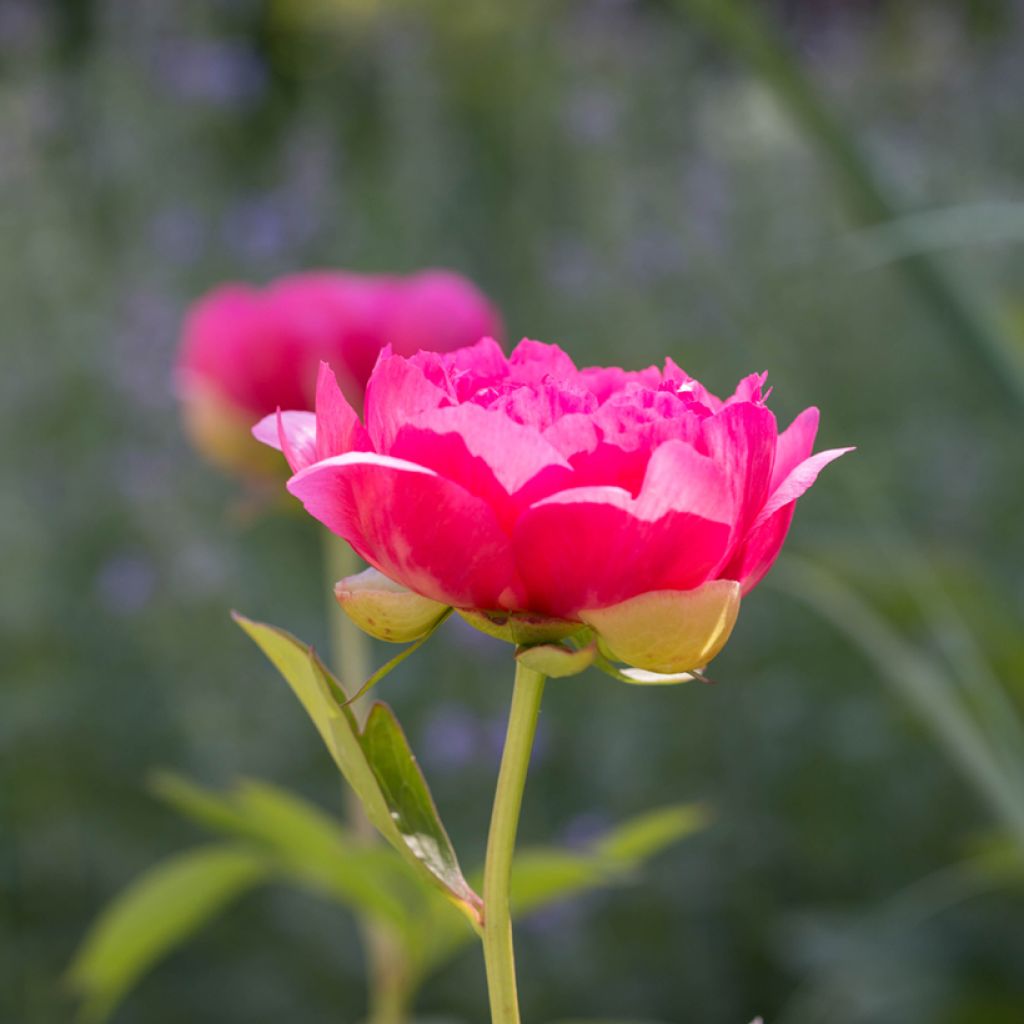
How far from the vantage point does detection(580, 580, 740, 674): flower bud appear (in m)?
0.20

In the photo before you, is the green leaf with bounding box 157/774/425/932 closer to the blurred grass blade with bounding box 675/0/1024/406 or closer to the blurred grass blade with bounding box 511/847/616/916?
the blurred grass blade with bounding box 511/847/616/916

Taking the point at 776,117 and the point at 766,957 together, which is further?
the point at 776,117

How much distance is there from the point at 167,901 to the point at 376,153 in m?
1.41

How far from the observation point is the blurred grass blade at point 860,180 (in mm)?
559

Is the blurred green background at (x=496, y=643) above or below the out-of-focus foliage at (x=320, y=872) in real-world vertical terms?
above

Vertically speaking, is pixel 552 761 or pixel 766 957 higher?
pixel 552 761

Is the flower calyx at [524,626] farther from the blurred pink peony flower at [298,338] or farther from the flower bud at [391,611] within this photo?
the blurred pink peony flower at [298,338]

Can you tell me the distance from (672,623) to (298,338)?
457 millimetres

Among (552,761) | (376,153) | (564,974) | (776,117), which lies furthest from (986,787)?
(376,153)

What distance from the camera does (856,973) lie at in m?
0.97

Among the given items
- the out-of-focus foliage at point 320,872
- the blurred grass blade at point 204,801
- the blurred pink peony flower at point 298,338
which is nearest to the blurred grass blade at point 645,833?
the out-of-focus foliage at point 320,872

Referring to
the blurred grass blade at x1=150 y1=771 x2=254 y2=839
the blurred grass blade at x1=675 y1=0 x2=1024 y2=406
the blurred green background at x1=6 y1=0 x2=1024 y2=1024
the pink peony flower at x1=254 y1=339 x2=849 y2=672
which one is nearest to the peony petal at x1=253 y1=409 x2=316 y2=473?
the pink peony flower at x1=254 y1=339 x2=849 y2=672

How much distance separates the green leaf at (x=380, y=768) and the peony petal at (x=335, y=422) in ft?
0.10

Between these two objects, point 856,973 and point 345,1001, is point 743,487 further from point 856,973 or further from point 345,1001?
point 345,1001
